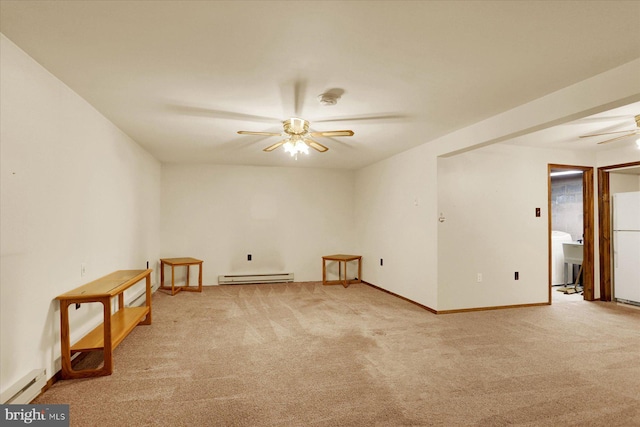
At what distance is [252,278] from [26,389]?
421 cm

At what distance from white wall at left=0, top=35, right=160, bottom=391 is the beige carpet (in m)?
0.50

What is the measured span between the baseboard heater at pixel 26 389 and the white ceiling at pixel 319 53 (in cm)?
205

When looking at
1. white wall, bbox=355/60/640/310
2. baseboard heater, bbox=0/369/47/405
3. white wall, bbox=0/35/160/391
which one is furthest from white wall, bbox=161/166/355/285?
baseboard heater, bbox=0/369/47/405

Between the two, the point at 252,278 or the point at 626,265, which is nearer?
the point at 626,265

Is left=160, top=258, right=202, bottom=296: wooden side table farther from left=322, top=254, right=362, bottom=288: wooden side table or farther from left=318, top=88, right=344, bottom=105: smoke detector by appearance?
left=318, top=88, right=344, bottom=105: smoke detector

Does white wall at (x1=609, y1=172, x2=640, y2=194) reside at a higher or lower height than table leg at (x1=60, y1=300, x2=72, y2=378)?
higher

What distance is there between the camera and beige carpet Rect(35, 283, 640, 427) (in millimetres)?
2057

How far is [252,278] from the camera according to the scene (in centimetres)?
625

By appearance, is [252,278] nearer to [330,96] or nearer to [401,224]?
[401,224]

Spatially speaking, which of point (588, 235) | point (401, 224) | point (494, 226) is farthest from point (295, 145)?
point (588, 235)

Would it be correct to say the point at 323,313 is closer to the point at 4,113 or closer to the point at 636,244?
the point at 4,113

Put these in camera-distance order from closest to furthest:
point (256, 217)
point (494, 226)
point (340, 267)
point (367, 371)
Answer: point (367, 371) → point (494, 226) → point (256, 217) → point (340, 267)

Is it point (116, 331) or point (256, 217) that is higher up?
point (256, 217)

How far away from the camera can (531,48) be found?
2012 millimetres
